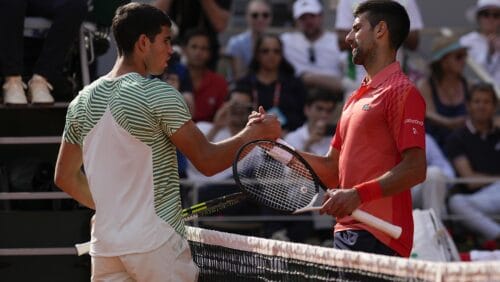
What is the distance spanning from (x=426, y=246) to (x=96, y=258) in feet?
11.1

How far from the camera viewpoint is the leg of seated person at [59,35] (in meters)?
7.86

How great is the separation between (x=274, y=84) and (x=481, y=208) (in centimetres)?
226

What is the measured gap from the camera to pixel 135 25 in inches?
226

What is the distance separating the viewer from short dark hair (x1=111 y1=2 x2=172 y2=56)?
226 inches

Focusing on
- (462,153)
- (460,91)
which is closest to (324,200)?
(462,153)

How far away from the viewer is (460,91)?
1241 centimetres

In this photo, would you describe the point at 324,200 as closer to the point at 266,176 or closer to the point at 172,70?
the point at 266,176

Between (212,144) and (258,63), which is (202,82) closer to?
(258,63)

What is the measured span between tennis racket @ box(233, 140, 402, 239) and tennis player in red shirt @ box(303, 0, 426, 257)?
0.15 m

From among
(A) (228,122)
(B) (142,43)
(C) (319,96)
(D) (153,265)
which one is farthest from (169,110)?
(C) (319,96)

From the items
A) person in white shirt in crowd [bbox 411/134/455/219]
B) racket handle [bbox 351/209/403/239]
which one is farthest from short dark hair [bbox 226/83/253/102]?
racket handle [bbox 351/209/403/239]

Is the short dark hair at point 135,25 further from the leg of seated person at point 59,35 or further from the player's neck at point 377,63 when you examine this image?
the leg of seated person at point 59,35

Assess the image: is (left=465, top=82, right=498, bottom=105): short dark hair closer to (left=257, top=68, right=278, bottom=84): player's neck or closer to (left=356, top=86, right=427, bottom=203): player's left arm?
(left=257, top=68, right=278, bottom=84): player's neck

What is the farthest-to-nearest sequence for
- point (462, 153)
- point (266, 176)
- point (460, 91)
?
1. point (460, 91)
2. point (462, 153)
3. point (266, 176)
